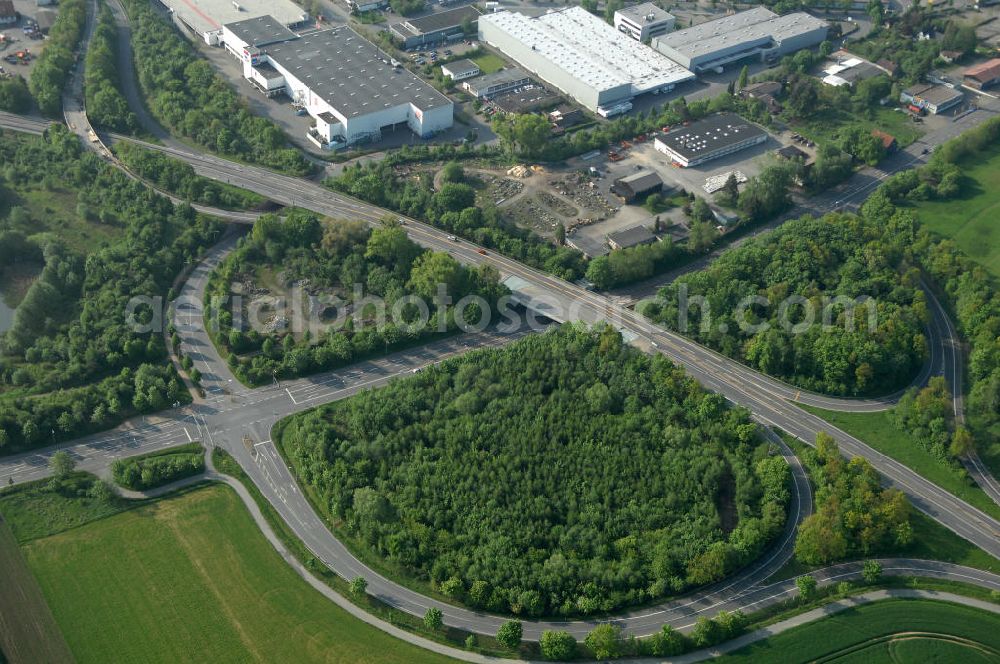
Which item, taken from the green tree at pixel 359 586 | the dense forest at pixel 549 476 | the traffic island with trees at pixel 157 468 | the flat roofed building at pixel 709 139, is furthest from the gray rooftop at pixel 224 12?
the green tree at pixel 359 586

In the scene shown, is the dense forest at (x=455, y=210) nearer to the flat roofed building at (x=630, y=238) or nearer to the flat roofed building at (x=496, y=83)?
the flat roofed building at (x=630, y=238)

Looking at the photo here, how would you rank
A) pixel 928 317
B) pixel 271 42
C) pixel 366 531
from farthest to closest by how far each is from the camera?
pixel 271 42
pixel 928 317
pixel 366 531

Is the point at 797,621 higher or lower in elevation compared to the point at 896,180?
lower

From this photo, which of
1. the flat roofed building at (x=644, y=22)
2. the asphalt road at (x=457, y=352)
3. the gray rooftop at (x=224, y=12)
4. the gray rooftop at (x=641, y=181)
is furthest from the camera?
the flat roofed building at (x=644, y=22)

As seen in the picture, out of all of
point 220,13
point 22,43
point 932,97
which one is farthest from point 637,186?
point 22,43

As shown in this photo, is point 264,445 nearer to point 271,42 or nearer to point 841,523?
point 841,523

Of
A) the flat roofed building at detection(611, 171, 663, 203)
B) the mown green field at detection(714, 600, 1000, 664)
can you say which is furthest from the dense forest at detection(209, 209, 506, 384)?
the mown green field at detection(714, 600, 1000, 664)

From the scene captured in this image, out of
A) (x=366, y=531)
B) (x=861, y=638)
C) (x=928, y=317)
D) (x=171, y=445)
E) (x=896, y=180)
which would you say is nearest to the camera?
(x=861, y=638)

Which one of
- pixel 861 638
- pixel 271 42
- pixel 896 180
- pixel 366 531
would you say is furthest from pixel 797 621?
pixel 271 42
